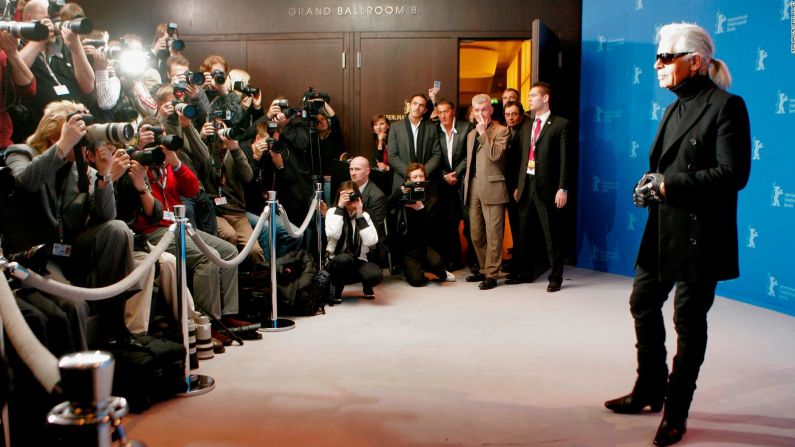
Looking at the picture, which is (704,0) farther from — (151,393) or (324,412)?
(151,393)

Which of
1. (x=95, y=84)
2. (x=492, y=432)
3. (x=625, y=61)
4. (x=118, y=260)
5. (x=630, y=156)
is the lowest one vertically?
(x=492, y=432)

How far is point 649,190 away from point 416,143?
373cm

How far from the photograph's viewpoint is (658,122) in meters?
5.94

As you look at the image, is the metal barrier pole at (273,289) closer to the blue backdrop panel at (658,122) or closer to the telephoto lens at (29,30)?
the telephoto lens at (29,30)

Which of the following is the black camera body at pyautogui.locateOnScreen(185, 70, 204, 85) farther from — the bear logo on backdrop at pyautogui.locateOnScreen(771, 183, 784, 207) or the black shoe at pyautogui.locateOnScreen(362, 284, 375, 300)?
the bear logo on backdrop at pyautogui.locateOnScreen(771, 183, 784, 207)

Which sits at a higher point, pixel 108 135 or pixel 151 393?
pixel 108 135

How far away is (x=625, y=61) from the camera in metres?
6.14

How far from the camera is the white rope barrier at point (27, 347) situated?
1917 millimetres

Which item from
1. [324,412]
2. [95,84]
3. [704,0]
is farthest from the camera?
[704,0]

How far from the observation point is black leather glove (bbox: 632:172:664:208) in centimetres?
254

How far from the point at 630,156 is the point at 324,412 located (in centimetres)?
417

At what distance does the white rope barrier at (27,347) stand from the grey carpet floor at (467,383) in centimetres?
73

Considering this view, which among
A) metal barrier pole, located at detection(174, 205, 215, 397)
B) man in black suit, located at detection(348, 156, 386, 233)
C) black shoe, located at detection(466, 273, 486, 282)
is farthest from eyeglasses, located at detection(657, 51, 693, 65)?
black shoe, located at detection(466, 273, 486, 282)

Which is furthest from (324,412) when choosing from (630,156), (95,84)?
(630,156)
